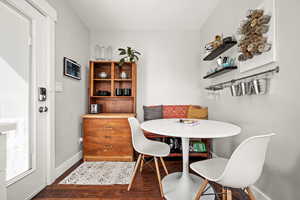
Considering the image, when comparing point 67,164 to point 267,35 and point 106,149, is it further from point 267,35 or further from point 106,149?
point 267,35

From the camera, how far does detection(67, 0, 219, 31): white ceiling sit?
2.36m

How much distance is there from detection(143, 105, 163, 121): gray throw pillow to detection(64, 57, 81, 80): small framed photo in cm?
138

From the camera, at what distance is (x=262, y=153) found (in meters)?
1.01

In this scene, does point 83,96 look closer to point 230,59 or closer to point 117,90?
point 117,90

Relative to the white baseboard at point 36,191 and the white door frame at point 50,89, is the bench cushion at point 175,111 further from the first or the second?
the white baseboard at point 36,191

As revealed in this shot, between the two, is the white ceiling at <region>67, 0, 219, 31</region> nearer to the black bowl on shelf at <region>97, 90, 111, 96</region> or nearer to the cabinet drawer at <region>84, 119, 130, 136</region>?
the black bowl on shelf at <region>97, 90, 111, 96</region>

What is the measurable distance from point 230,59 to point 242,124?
87 cm

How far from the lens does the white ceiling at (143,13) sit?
2363 millimetres

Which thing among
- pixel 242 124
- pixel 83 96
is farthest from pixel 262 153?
pixel 83 96

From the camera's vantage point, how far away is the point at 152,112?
3051mm

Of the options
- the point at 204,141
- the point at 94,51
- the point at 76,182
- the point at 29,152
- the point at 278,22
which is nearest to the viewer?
the point at 278,22

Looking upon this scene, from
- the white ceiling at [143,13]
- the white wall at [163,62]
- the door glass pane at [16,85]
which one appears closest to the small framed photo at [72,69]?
the door glass pane at [16,85]

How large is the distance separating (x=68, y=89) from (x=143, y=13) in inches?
71.0

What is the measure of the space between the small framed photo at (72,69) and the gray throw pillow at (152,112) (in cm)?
138
